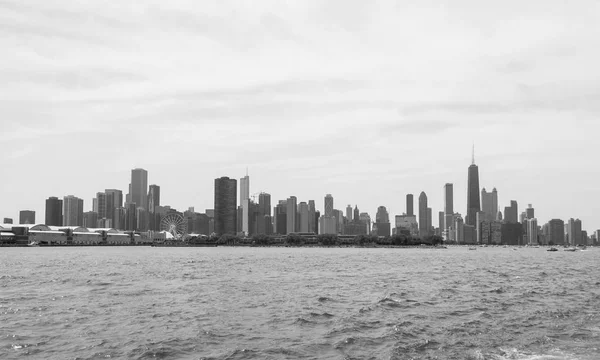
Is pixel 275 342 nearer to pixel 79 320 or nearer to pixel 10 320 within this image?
pixel 79 320

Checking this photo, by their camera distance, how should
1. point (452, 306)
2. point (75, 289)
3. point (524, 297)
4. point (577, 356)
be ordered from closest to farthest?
point (577, 356), point (452, 306), point (524, 297), point (75, 289)

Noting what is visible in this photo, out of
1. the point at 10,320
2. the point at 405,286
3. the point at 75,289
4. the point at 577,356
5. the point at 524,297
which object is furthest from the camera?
the point at 405,286

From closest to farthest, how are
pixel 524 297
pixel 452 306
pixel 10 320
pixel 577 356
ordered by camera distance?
pixel 577 356 < pixel 10 320 < pixel 452 306 < pixel 524 297

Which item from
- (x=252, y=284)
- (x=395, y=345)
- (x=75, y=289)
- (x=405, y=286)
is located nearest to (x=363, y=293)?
(x=405, y=286)

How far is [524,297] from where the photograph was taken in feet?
194

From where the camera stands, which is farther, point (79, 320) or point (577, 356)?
point (79, 320)

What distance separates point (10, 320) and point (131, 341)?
13345 millimetres

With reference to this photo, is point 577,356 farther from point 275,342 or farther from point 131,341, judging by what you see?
point 131,341

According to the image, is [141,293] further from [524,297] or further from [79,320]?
[524,297]

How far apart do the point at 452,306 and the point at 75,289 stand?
4083 cm

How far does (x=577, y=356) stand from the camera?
31.7 m

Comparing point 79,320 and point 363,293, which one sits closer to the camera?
point 79,320

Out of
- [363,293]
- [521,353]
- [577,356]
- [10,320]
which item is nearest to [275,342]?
[521,353]

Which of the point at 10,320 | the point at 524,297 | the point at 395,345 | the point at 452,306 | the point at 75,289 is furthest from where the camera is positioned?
the point at 75,289
